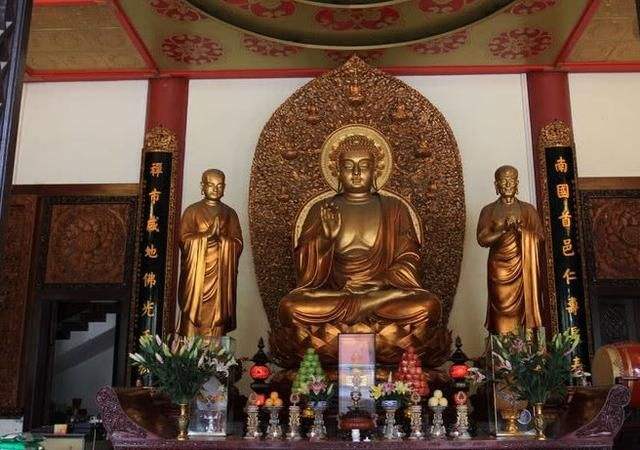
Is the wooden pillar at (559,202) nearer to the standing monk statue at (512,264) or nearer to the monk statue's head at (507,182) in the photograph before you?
the standing monk statue at (512,264)

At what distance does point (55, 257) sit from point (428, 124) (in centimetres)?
356

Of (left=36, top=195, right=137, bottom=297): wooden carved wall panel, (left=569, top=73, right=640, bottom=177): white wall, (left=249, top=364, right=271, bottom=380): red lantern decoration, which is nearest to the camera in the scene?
(left=249, top=364, right=271, bottom=380): red lantern decoration

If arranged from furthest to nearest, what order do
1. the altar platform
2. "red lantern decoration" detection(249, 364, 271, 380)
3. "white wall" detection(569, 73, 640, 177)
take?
"white wall" detection(569, 73, 640, 177) → "red lantern decoration" detection(249, 364, 271, 380) → the altar platform

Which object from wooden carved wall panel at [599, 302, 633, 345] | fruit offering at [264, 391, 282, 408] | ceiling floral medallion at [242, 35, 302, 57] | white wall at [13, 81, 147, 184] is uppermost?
ceiling floral medallion at [242, 35, 302, 57]

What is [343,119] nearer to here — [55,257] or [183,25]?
[183,25]

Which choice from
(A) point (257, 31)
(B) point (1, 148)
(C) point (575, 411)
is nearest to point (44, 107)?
(A) point (257, 31)

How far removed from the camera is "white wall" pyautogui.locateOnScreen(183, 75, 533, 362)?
6.46 m

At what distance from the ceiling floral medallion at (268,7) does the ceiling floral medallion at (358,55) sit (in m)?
0.68

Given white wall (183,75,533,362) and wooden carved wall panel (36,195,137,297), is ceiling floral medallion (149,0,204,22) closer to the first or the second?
white wall (183,75,533,362)

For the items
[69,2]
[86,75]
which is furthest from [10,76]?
[86,75]

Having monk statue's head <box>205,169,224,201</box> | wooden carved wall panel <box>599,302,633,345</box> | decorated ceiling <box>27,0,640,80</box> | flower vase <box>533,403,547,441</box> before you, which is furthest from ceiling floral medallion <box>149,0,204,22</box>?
wooden carved wall panel <box>599,302,633,345</box>

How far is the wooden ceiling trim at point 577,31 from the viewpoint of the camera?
580 cm

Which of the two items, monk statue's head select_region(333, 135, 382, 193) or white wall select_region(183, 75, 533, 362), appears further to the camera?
white wall select_region(183, 75, 533, 362)

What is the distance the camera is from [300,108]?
21.6 feet
